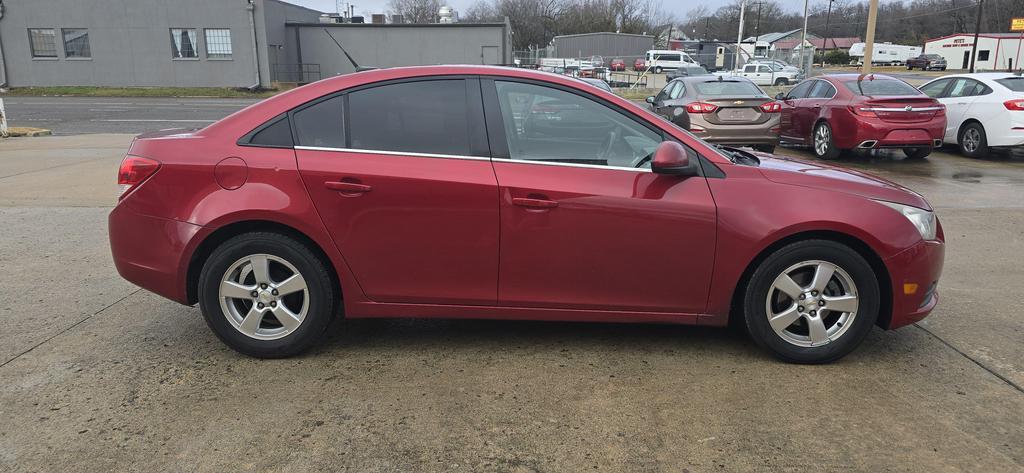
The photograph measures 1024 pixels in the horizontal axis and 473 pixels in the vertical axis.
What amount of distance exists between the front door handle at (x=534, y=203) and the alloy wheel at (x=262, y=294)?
1211 mm

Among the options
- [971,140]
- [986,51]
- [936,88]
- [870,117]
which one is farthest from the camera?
[986,51]

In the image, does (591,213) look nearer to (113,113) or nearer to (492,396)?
(492,396)

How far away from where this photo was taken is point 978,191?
9.38 m

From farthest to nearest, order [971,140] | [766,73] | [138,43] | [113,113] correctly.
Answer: [766,73], [138,43], [113,113], [971,140]

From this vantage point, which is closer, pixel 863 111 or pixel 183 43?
pixel 863 111

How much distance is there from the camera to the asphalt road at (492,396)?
9.61 feet

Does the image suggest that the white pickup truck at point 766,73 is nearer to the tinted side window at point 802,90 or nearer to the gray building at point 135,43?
the gray building at point 135,43

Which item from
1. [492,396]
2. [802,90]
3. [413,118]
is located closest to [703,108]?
[802,90]

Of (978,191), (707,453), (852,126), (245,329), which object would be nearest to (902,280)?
(707,453)

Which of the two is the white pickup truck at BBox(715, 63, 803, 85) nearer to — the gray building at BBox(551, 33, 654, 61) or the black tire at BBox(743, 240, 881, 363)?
the gray building at BBox(551, 33, 654, 61)

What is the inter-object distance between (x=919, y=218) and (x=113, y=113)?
2520cm

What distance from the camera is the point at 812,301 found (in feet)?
12.2

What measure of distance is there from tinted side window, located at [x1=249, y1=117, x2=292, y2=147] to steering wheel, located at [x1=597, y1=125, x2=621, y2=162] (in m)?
1.67

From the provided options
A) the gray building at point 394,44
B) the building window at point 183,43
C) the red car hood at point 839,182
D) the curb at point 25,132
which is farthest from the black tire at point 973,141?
the building window at point 183,43
